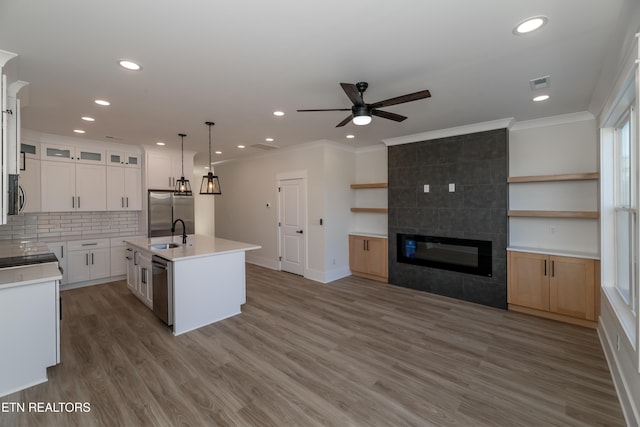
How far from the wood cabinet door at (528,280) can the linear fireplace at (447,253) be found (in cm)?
31

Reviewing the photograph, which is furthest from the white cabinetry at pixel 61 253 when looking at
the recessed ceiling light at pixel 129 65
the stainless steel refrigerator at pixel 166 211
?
the recessed ceiling light at pixel 129 65

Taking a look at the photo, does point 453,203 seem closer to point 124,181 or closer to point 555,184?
point 555,184

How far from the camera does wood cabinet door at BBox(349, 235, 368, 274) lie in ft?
18.6

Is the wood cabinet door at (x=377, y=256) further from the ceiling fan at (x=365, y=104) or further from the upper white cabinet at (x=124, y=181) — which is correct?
the upper white cabinet at (x=124, y=181)

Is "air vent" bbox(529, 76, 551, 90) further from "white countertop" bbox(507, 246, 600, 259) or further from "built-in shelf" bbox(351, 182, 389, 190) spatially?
"built-in shelf" bbox(351, 182, 389, 190)

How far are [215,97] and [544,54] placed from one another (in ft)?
10.1

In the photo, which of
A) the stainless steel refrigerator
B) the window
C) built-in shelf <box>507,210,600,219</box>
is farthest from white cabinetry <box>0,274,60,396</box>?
built-in shelf <box>507,210,600,219</box>

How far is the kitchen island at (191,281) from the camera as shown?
3.31 metres

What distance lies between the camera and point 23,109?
350 centimetres

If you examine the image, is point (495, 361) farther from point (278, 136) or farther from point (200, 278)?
point (278, 136)

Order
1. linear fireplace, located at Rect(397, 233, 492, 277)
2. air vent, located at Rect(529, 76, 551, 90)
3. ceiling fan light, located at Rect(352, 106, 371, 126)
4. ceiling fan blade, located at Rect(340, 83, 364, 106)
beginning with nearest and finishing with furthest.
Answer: ceiling fan blade, located at Rect(340, 83, 364, 106) → ceiling fan light, located at Rect(352, 106, 371, 126) → air vent, located at Rect(529, 76, 551, 90) → linear fireplace, located at Rect(397, 233, 492, 277)

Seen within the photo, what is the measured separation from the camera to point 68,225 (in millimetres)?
5277

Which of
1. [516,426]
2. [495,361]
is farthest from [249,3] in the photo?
[495,361]

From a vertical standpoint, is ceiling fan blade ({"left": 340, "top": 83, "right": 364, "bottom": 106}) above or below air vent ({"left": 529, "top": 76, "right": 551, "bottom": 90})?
below
